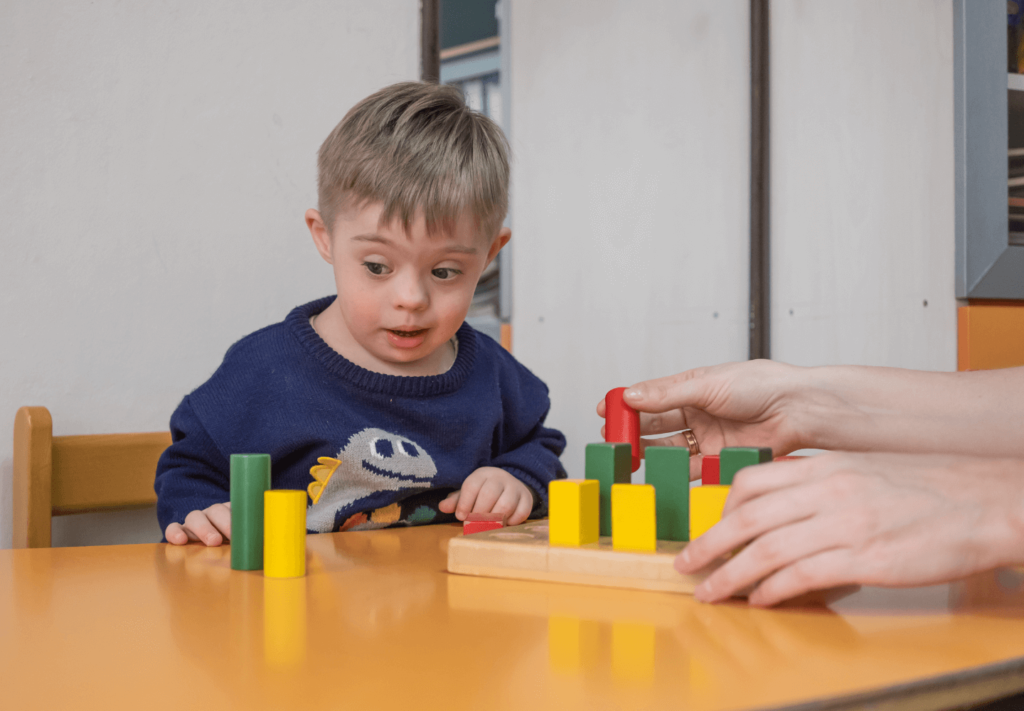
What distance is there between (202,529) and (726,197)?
56.1 inches

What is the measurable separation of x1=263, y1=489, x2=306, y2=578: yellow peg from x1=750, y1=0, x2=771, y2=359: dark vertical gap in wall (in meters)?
1.43

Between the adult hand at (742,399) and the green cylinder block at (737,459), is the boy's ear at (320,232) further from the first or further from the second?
the green cylinder block at (737,459)

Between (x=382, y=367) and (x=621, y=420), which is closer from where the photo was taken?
(x=621, y=420)

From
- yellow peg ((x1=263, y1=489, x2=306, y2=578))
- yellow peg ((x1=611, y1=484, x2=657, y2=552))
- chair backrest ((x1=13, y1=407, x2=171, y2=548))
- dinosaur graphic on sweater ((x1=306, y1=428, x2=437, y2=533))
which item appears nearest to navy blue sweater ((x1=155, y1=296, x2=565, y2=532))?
dinosaur graphic on sweater ((x1=306, y1=428, x2=437, y2=533))

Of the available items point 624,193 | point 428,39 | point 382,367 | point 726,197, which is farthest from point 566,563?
point 726,197

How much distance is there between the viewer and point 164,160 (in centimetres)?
131

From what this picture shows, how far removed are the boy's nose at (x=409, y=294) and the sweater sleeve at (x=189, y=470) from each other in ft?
0.96

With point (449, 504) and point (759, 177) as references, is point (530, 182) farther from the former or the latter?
point (449, 504)

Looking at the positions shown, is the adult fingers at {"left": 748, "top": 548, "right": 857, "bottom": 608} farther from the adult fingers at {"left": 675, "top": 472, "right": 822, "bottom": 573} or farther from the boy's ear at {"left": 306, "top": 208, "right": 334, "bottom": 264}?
the boy's ear at {"left": 306, "top": 208, "right": 334, "bottom": 264}

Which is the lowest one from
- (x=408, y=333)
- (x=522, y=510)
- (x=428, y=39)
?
(x=522, y=510)

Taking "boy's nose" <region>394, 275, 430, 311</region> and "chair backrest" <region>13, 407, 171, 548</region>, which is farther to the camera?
"chair backrest" <region>13, 407, 171, 548</region>

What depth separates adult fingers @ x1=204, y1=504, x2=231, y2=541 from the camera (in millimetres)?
813

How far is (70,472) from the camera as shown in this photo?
118 cm

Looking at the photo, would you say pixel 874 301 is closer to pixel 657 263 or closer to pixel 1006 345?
pixel 1006 345
